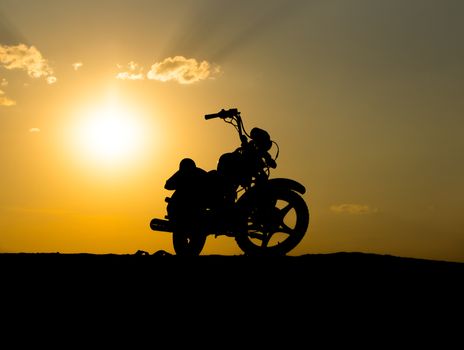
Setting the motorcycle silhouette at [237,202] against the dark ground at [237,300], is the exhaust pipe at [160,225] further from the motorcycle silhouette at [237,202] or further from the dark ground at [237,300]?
the dark ground at [237,300]

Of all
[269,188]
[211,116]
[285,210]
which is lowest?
[285,210]

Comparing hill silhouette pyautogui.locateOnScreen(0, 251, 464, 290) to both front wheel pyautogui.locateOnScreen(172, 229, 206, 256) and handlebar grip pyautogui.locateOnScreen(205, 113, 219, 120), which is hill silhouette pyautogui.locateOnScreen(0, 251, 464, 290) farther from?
handlebar grip pyautogui.locateOnScreen(205, 113, 219, 120)

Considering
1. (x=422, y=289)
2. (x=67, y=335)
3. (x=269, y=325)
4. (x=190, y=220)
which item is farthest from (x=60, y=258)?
(x=422, y=289)

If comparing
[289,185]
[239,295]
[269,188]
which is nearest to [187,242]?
[269,188]

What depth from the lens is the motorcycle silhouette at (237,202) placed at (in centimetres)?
975

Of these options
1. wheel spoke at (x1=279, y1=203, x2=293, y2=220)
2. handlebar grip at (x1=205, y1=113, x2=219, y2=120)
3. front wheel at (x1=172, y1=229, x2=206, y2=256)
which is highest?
handlebar grip at (x1=205, y1=113, x2=219, y2=120)

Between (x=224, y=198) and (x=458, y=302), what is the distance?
4.59 m

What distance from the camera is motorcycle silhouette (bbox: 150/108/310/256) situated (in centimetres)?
975

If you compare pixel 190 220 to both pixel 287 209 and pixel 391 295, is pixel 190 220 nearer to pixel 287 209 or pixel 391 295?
pixel 287 209

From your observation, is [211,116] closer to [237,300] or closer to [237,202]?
[237,202]

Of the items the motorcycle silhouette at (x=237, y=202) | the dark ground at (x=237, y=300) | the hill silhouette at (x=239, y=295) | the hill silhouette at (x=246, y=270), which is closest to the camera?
the dark ground at (x=237, y=300)

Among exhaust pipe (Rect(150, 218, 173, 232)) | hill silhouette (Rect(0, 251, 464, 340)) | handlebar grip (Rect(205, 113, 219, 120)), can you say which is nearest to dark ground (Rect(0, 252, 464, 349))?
hill silhouette (Rect(0, 251, 464, 340))

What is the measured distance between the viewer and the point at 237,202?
9.96 meters

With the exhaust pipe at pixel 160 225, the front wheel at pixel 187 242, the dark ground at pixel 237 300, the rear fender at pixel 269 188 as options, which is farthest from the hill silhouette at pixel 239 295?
the exhaust pipe at pixel 160 225
